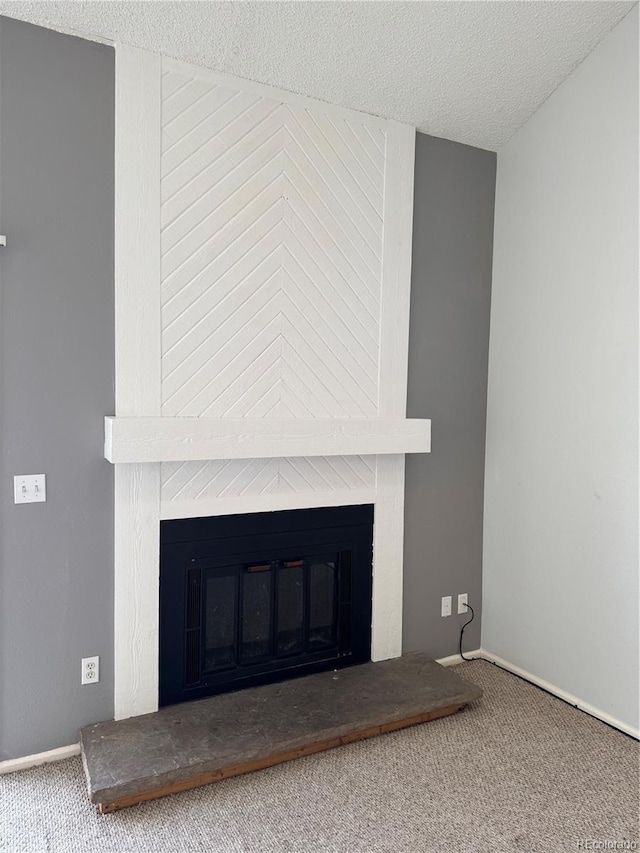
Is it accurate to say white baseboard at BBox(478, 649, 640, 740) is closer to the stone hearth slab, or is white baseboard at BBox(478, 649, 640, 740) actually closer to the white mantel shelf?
the stone hearth slab

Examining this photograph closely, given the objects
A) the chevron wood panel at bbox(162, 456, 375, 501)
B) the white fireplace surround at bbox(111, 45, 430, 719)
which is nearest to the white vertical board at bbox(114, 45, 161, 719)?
the white fireplace surround at bbox(111, 45, 430, 719)

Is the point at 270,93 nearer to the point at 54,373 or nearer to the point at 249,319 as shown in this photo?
the point at 249,319

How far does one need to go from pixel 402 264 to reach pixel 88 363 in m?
1.50

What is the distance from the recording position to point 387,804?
215 cm

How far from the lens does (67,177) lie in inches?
89.7

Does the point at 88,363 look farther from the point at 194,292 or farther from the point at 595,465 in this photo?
the point at 595,465

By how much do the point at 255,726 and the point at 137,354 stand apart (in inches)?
58.3

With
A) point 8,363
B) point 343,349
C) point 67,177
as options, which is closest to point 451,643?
point 343,349

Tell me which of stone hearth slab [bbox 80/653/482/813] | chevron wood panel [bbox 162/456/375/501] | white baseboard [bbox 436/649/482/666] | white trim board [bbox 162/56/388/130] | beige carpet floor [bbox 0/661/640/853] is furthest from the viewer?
white baseboard [bbox 436/649/482/666]

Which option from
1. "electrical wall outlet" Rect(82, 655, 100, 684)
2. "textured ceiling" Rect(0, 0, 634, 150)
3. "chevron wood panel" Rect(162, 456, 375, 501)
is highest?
"textured ceiling" Rect(0, 0, 634, 150)

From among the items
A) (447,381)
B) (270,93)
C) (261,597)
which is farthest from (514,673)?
(270,93)

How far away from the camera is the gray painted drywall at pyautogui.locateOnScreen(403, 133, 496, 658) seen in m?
3.10

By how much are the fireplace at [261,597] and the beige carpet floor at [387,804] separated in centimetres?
47

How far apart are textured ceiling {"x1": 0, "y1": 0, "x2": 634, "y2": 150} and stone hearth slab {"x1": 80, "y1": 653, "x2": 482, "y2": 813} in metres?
2.52
